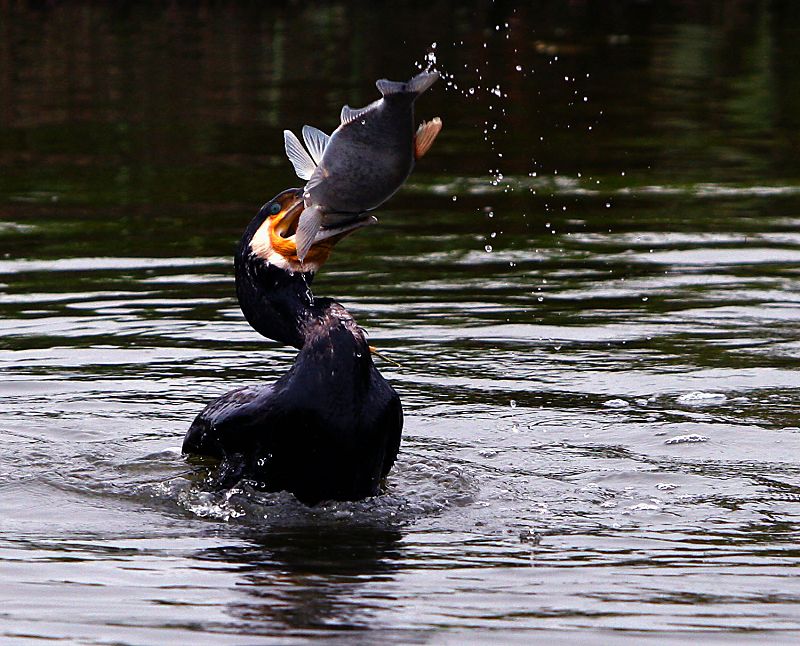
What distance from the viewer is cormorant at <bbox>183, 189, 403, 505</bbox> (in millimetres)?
6305

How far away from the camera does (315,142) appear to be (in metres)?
6.50

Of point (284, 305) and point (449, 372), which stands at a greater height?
point (284, 305)

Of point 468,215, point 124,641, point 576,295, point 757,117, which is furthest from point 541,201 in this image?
point 124,641

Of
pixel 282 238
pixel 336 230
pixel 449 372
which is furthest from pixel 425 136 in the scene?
pixel 449 372

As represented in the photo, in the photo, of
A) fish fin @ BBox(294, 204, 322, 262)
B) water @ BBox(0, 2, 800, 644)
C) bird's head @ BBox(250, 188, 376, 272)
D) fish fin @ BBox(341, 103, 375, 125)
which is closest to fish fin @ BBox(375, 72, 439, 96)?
fish fin @ BBox(341, 103, 375, 125)

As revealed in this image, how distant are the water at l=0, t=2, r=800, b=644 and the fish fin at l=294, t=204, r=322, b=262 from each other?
1.08m

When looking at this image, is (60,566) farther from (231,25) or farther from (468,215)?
(231,25)

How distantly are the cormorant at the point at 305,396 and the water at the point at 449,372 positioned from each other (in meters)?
0.15

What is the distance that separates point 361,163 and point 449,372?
2.97 meters

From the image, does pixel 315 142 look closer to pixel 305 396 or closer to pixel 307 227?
pixel 307 227

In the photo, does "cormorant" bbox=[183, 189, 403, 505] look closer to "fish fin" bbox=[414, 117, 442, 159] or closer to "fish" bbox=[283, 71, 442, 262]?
"fish" bbox=[283, 71, 442, 262]

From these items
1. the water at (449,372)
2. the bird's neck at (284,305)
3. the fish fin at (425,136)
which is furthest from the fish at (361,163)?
the water at (449,372)

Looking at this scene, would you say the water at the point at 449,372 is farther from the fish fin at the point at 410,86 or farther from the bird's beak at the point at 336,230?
the fish fin at the point at 410,86

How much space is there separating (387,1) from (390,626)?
2963 centimetres
